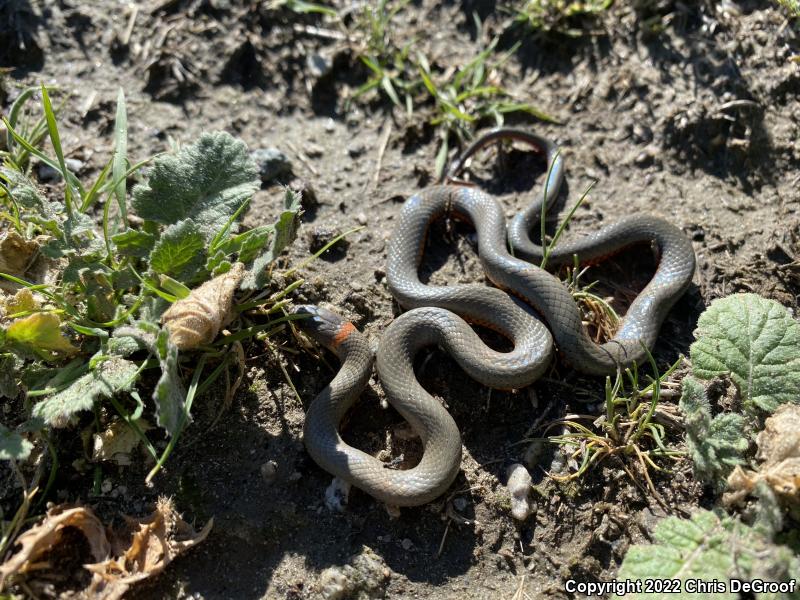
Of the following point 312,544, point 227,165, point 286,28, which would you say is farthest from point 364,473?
point 286,28

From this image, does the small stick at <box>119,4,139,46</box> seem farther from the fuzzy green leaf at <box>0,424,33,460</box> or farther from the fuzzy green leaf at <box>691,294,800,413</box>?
the fuzzy green leaf at <box>691,294,800,413</box>

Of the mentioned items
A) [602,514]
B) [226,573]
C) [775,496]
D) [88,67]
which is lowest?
[226,573]

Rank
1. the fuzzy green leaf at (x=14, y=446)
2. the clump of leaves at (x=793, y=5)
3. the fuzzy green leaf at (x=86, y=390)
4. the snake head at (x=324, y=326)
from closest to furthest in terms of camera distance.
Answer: the fuzzy green leaf at (x=14, y=446) < the fuzzy green leaf at (x=86, y=390) < the snake head at (x=324, y=326) < the clump of leaves at (x=793, y=5)

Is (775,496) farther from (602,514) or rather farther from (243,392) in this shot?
(243,392)

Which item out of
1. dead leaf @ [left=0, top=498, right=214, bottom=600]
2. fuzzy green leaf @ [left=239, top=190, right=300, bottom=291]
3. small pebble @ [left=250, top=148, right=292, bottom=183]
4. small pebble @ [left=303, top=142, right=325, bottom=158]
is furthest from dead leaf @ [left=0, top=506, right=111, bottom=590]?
small pebble @ [left=303, top=142, right=325, bottom=158]

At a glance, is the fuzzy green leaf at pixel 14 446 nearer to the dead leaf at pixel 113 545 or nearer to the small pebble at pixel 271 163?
the dead leaf at pixel 113 545

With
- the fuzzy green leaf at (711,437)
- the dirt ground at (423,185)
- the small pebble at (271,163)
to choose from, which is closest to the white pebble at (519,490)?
the dirt ground at (423,185)

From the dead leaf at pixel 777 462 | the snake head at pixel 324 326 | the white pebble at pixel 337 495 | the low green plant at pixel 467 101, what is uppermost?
the low green plant at pixel 467 101
